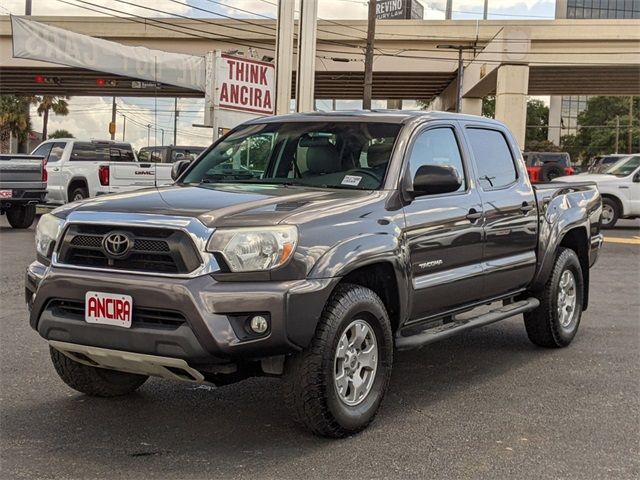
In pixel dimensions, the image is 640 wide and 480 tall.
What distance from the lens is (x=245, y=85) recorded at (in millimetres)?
14906

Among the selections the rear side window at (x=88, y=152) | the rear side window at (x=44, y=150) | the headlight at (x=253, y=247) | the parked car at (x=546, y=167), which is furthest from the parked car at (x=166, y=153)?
the headlight at (x=253, y=247)

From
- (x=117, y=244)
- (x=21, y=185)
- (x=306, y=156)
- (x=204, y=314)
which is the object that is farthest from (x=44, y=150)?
(x=204, y=314)

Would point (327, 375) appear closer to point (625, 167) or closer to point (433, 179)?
point (433, 179)

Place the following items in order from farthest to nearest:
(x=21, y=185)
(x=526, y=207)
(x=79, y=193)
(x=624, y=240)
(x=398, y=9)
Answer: (x=398, y=9)
(x=79, y=193)
(x=624, y=240)
(x=21, y=185)
(x=526, y=207)

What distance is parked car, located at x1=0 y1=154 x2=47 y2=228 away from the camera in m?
16.3

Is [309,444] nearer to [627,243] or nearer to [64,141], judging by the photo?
[627,243]

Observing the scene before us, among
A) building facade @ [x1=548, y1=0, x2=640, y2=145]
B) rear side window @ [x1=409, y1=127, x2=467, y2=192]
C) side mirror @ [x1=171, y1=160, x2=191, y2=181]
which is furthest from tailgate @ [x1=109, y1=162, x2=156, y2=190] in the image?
building facade @ [x1=548, y1=0, x2=640, y2=145]

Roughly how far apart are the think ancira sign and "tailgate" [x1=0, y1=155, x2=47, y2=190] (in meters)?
4.82

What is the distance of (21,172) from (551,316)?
1281cm

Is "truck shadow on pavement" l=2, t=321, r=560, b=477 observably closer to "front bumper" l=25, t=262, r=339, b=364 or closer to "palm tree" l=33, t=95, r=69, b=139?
"front bumper" l=25, t=262, r=339, b=364

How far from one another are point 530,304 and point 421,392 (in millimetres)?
1442

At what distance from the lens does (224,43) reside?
39.4m

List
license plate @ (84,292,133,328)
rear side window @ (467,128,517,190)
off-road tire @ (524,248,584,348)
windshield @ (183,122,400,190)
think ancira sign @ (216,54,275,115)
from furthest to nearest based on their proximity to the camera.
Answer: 1. think ancira sign @ (216,54,275,115)
2. off-road tire @ (524,248,584,348)
3. rear side window @ (467,128,517,190)
4. windshield @ (183,122,400,190)
5. license plate @ (84,292,133,328)

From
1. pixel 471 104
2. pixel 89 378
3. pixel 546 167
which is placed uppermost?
pixel 471 104
